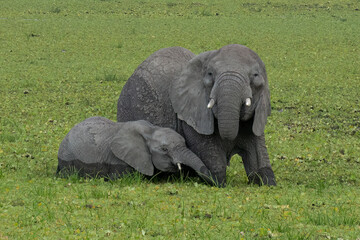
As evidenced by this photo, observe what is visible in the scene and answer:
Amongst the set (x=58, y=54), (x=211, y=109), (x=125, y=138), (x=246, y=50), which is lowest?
(x=58, y=54)

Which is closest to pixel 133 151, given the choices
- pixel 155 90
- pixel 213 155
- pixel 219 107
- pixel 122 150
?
pixel 122 150

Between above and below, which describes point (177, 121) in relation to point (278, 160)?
above

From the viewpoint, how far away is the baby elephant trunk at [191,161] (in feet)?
28.6

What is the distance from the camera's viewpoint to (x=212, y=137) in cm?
891

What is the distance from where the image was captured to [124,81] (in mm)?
17516

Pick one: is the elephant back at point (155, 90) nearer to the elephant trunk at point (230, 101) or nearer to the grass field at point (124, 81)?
the grass field at point (124, 81)

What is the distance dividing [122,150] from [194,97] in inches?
48.2

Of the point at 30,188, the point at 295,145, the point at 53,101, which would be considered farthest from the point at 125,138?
the point at 53,101

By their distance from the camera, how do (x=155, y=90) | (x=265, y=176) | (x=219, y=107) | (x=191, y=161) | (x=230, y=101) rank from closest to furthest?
(x=230, y=101) → (x=219, y=107) → (x=191, y=161) → (x=265, y=176) → (x=155, y=90)

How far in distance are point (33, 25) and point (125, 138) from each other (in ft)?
58.8

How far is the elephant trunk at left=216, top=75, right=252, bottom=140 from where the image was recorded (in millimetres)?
8086

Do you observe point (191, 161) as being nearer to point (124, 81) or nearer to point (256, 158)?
point (256, 158)

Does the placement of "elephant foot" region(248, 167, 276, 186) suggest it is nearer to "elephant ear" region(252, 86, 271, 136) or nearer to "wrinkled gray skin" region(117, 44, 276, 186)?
"wrinkled gray skin" region(117, 44, 276, 186)

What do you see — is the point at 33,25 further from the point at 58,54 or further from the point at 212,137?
the point at 212,137
